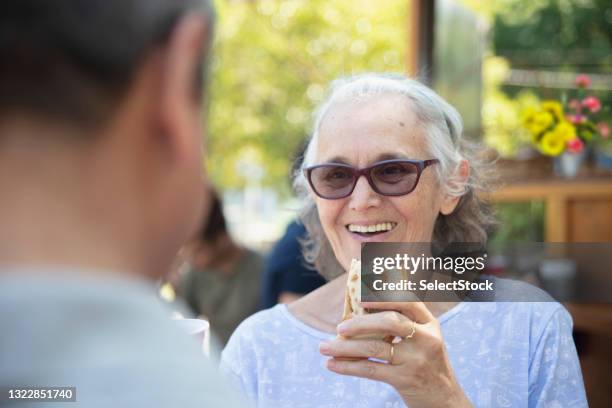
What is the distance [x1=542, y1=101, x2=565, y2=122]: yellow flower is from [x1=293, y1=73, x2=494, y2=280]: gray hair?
145cm

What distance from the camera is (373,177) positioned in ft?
5.17

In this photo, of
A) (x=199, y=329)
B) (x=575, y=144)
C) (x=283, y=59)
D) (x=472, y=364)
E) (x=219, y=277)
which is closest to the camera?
(x=199, y=329)

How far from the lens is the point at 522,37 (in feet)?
21.7

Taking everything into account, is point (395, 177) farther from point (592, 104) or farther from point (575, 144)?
point (592, 104)

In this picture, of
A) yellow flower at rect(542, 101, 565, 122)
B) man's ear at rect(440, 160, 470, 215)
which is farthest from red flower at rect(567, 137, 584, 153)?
man's ear at rect(440, 160, 470, 215)

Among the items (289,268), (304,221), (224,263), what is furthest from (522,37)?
(304,221)

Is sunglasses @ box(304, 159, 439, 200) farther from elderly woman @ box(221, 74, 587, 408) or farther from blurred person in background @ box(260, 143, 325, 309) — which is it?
blurred person in background @ box(260, 143, 325, 309)

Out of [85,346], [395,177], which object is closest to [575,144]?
[395,177]

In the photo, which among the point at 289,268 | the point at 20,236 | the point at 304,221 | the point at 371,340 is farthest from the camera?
the point at 289,268

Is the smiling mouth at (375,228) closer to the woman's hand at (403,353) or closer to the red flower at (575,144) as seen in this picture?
the woman's hand at (403,353)

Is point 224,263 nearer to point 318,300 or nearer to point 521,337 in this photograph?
point 318,300

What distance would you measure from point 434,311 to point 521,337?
195 mm

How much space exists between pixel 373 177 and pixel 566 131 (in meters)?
1.77

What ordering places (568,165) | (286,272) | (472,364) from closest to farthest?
(472,364)
(286,272)
(568,165)
